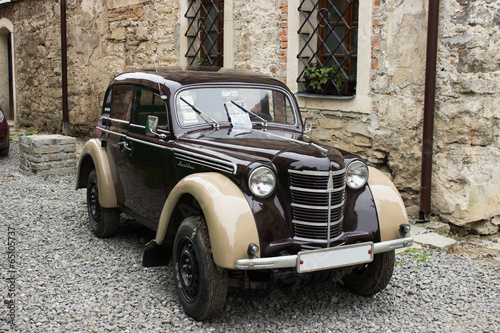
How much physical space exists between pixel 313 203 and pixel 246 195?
419 millimetres

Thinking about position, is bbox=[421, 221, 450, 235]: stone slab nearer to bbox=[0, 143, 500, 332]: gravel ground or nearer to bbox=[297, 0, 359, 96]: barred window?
bbox=[0, 143, 500, 332]: gravel ground

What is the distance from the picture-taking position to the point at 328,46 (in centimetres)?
686

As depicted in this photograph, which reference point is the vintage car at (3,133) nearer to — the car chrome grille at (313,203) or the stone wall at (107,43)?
the stone wall at (107,43)

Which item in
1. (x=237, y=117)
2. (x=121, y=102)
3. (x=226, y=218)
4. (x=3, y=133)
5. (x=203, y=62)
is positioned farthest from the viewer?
(x=3, y=133)

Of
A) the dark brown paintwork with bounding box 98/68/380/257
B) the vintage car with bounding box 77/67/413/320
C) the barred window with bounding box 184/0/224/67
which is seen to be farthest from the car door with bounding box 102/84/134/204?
the barred window with bounding box 184/0/224/67

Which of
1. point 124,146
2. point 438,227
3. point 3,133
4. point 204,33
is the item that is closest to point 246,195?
point 124,146

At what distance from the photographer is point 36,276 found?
4.18 metres

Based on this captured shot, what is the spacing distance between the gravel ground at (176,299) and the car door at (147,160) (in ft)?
1.57

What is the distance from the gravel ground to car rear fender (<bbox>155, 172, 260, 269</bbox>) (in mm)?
562

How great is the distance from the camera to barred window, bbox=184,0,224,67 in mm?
8375

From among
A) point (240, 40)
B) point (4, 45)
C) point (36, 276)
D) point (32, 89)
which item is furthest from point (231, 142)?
point (4, 45)

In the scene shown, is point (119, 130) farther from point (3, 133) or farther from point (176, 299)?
point (3, 133)

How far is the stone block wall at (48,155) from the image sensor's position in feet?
26.8

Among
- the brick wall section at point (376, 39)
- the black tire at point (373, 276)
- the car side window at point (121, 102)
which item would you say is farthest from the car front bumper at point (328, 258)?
the brick wall section at point (376, 39)
